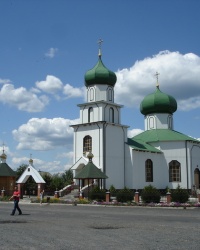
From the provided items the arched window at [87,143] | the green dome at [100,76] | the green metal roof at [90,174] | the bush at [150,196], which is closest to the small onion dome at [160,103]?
the green dome at [100,76]

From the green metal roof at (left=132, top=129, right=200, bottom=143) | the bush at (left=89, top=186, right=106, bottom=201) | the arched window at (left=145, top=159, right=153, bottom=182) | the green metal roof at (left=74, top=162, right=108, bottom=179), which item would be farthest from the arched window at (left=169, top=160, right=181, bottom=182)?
the bush at (left=89, top=186, right=106, bottom=201)

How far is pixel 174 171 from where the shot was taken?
39.6 metres

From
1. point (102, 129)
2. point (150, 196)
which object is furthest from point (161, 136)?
point (150, 196)

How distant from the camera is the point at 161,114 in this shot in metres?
43.4

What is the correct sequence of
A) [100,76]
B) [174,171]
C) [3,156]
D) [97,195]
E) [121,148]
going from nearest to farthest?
[97,195]
[121,148]
[100,76]
[3,156]
[174,171]

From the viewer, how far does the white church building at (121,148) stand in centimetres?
3484

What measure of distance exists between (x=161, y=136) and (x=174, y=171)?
13.9ft

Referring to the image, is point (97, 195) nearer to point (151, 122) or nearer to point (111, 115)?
point (111, 115)

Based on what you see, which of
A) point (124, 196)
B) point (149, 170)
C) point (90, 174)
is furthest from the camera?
point (149, 170)

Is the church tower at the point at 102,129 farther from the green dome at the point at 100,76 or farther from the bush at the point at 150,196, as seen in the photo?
the bush at the point at 150,196

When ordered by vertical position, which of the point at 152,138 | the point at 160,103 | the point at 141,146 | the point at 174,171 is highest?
the point at 160,103

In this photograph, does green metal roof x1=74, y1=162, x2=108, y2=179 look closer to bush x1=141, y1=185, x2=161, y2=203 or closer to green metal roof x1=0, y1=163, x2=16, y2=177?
bush x1=141, y1=185, x2=161, y2=203

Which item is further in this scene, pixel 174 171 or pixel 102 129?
pixel 174 171

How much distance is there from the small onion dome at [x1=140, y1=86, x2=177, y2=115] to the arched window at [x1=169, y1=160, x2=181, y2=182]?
685 cm
